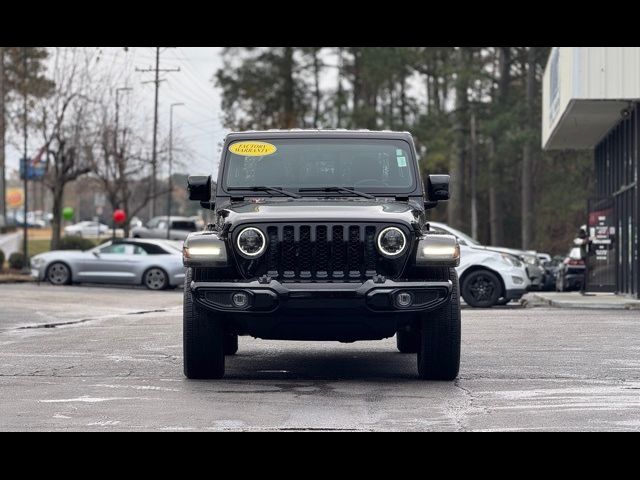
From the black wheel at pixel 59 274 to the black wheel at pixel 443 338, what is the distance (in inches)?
936

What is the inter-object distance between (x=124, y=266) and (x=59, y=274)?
1723 millimetres

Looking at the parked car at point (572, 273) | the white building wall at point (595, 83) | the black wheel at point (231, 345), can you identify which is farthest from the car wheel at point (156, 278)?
the black wheel at point (231, 345)

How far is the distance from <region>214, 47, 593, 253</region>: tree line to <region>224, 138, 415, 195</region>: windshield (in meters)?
37.1

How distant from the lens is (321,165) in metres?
13.0

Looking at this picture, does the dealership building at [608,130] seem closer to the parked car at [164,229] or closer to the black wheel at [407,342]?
the black wheel at [407,342]

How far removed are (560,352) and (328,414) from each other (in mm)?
5705

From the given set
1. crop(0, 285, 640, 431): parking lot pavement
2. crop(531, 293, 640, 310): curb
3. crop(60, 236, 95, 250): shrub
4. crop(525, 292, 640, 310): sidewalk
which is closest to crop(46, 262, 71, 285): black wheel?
crop(525, 292, 640, 310): sidewalk

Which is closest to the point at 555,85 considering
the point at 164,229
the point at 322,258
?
the point at 322,258

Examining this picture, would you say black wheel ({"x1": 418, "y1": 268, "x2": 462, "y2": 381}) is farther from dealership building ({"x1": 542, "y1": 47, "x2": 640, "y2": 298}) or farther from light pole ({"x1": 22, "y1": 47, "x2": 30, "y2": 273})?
light pole ({"x1": 22, "y1": 47, "x2": 30, "y2": 273})

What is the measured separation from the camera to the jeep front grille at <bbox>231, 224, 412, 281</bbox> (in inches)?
449

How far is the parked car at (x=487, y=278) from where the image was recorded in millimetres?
24859

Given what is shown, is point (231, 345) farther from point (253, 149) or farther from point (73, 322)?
point (73, 322)

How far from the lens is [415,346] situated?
1475cm
